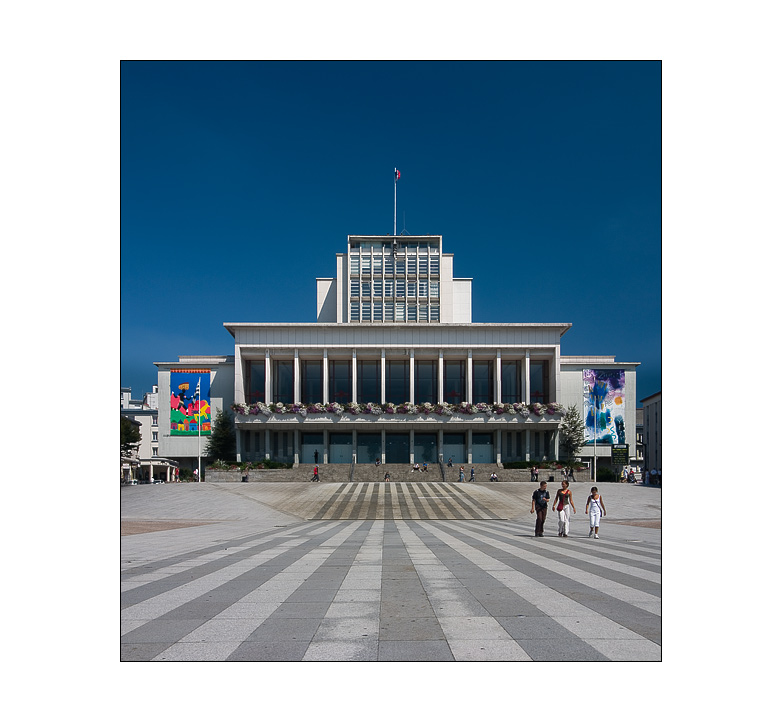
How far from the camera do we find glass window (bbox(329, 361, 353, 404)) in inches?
2625

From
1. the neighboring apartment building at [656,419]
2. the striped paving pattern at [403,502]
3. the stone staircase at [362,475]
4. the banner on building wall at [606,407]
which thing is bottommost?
the stone staircase at [362,475]

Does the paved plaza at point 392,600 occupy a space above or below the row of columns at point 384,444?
above

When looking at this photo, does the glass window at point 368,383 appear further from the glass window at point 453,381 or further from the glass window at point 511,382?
the glass window at point 511,382

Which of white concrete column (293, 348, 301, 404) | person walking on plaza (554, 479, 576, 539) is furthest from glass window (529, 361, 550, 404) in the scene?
person walking on plaza (554, 479, 576, 539)

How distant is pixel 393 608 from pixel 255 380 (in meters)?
62.6

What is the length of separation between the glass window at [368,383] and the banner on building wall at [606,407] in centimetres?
2431

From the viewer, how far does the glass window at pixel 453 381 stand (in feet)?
220

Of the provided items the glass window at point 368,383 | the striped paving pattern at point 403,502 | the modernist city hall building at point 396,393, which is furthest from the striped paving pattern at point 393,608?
the glass window at point 368,383

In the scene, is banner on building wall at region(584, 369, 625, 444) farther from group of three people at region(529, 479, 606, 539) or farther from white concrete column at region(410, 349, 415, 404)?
group of three people at region(529, 479, 606, 539)

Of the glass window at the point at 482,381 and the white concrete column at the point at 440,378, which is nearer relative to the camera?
the white concrete column at the point at 440,378

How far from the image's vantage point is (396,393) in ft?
223

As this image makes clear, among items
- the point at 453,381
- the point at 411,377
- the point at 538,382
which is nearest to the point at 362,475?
the point at 411,377
